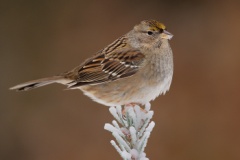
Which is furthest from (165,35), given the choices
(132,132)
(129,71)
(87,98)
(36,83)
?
(87,98)

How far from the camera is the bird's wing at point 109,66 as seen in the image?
4340 mm

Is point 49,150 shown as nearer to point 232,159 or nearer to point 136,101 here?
point 232,159

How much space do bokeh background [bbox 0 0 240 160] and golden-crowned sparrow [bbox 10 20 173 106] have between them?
8.76ft

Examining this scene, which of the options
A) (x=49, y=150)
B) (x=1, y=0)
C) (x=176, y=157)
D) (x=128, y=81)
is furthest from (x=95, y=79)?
(x=1, y=0)

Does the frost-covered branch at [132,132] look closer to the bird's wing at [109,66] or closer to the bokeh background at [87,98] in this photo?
the bird's wing at [109,66]

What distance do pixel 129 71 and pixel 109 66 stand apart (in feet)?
0.52

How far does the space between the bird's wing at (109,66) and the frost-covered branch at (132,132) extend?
1.19 metres

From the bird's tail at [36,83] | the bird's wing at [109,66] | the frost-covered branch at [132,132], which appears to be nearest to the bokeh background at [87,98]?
the bird's wing at [109,66]

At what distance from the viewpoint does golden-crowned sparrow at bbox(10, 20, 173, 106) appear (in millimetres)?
4184

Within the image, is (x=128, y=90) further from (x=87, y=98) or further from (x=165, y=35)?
(x=87, y=98)

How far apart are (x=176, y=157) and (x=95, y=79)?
2871mm

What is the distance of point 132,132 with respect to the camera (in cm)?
284

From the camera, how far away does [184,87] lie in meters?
7.25

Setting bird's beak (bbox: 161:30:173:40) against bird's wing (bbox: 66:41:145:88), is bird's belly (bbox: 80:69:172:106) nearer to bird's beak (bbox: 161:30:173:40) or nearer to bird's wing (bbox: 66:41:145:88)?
bird's wing (bbox: 66:41:145:88)
